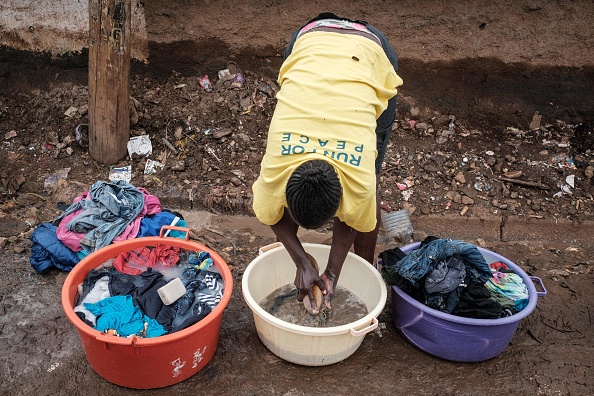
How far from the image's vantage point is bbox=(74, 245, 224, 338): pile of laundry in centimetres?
240

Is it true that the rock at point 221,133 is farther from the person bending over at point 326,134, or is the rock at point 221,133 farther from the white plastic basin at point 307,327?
the person bending over at point 326,134

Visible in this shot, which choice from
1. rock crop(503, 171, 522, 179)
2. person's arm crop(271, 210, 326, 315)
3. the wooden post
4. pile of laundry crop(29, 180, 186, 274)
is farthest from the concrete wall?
rock crop(503, 171, 522, 179)

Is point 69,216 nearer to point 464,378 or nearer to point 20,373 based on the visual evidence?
point 20,373

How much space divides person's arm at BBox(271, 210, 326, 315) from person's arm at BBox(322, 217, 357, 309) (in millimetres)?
37

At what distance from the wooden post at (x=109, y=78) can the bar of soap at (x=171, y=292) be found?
1.69m

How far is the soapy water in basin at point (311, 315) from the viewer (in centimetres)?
265

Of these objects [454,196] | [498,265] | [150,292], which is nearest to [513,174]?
[454,196]

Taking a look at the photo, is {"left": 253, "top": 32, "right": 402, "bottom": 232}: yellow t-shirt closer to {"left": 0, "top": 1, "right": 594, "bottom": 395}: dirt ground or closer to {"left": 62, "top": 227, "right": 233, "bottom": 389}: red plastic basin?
{"left": 62, "top": 227, "right": 233, "bottom": 389}: red plastic basin

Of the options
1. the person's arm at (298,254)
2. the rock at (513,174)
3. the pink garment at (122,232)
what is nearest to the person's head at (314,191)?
the person's arm at (298,254)

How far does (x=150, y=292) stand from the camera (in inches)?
102

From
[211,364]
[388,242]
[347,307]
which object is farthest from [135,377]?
[388,242]

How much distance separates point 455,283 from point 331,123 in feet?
3.36

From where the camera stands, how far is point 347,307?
2.84m

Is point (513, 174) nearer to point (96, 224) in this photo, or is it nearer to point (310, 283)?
point (310, 283)
